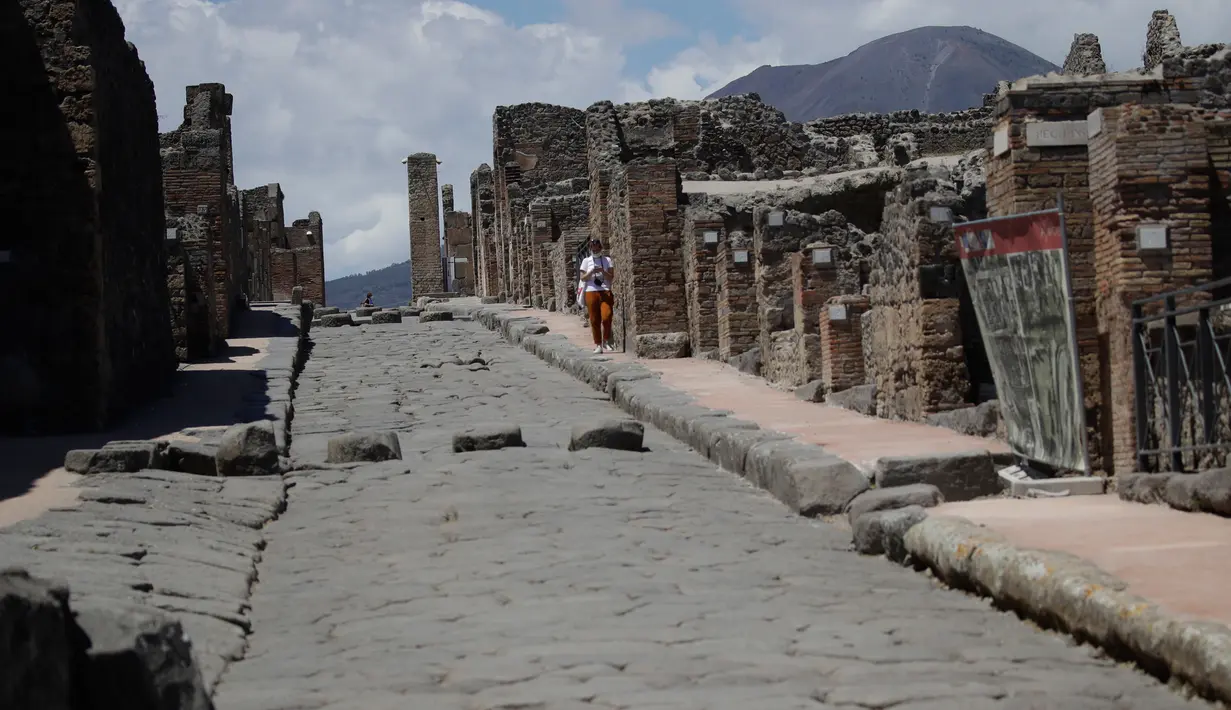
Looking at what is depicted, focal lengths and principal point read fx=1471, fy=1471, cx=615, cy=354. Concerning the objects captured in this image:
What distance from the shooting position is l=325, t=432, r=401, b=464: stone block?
11867mm

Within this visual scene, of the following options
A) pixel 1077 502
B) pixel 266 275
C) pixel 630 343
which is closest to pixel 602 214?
pixel 630 343

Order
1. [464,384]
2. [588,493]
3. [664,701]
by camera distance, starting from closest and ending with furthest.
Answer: [664,701] → [588,493] → [464,384]

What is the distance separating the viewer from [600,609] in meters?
6.46

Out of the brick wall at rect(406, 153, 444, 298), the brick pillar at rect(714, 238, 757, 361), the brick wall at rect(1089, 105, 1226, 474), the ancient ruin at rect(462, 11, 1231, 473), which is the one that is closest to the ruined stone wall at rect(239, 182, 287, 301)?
the brick wall at rect(406, 153, 444, 298)

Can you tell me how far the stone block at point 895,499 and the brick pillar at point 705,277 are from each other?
10.7m

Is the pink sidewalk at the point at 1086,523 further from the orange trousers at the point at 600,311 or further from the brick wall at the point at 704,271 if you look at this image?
the orange trousers at the point at 600,311

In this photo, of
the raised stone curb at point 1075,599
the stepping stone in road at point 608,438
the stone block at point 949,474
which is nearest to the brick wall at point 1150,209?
the stone block at point 949,474

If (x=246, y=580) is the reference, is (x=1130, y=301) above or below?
above

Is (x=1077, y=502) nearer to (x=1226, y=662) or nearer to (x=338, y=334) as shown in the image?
(x=1226, y=662)

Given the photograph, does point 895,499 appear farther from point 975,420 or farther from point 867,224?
point 867,224

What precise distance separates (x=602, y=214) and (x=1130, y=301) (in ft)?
51.2

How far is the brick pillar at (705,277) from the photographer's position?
63.3 feet

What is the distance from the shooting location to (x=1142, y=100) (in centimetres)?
1045

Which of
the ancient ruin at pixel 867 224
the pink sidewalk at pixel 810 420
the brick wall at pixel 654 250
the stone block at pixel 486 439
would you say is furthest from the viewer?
the brick wall at pixel 654 250
